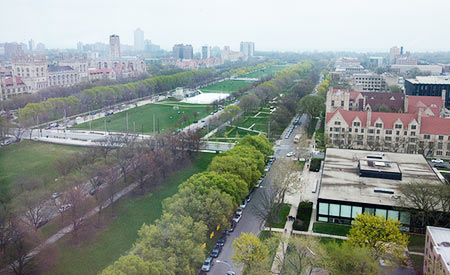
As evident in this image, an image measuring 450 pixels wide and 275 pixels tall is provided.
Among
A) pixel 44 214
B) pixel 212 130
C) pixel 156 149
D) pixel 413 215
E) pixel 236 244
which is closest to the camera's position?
pixel 236 244

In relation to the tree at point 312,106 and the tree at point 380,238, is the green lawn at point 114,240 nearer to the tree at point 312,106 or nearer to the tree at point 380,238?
the tree at point 380,238

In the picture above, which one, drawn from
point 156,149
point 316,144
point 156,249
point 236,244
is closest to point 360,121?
point 316,144

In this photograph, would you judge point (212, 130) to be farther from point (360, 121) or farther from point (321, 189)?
point (321, 189)

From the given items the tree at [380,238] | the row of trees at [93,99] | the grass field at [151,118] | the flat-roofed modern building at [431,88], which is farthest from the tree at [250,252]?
the flat-roofed modern building at [431,88]

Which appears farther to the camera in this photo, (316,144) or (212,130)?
(212,130)

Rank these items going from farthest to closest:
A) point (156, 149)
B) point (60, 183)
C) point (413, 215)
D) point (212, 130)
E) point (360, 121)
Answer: point (212, 130)
point (360, 121)
point (156, 149)
point (60, 183)
point (413, 215)

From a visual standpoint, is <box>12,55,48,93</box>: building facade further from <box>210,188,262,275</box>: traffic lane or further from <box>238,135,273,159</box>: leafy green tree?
<box>210,188,262,275</box>: traffic lane

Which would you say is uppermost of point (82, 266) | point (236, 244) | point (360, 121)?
point (360, 121)
